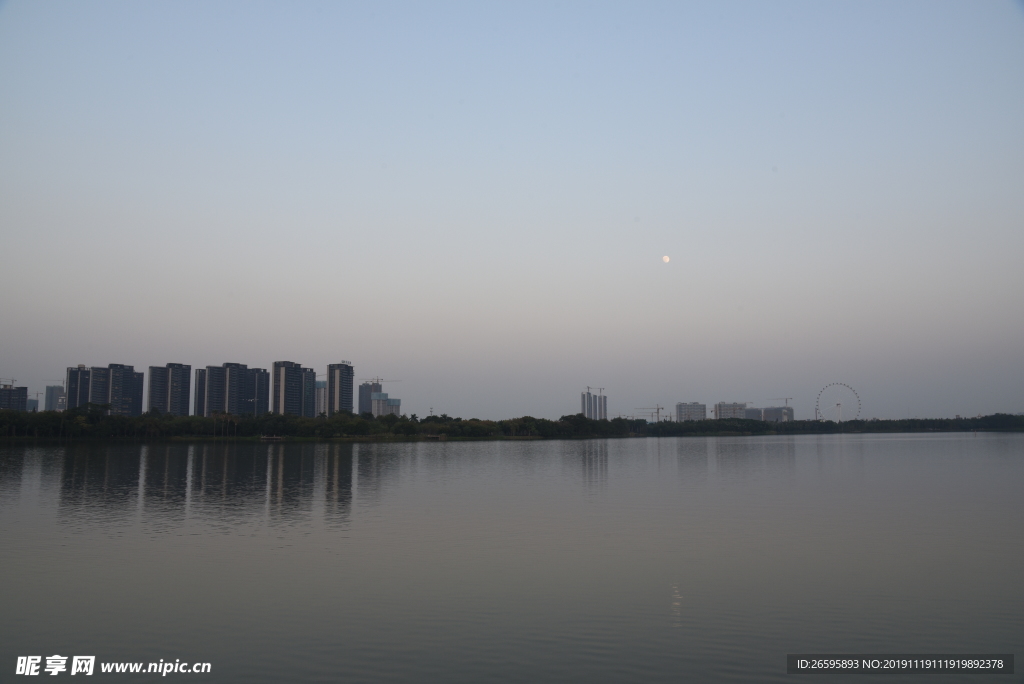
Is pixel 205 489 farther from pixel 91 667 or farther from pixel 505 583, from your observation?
pixel 91 667

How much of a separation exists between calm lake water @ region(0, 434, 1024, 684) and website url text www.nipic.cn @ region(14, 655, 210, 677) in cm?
24

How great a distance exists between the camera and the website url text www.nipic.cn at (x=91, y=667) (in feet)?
37.7

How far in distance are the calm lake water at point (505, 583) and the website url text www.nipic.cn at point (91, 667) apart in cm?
24

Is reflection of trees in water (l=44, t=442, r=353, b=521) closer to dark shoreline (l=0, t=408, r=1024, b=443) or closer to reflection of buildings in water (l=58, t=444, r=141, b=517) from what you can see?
reflection of buildings in water (l=58, t=444, r=141, b=517)

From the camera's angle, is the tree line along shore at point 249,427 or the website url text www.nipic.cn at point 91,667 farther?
the tree line along shore at point 249,427

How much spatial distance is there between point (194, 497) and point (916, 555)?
3144 cm

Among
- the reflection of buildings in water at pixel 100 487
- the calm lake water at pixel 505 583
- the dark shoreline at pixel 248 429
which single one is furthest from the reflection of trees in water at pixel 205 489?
the dark shoreline at pixel 248 429

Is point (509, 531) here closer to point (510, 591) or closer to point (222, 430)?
point (510, 591)

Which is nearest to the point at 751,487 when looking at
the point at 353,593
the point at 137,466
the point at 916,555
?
the point at 916,555

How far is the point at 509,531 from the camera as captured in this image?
2534 cm

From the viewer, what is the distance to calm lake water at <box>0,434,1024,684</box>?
12.2 metres

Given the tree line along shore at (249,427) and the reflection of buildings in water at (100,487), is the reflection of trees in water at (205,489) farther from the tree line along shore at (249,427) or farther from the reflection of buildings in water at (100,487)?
the tree line along shore at (249,427)

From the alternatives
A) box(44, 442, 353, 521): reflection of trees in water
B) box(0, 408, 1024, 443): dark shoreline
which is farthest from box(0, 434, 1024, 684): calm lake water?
box(0, 408, 1024, 443): dark shoreline

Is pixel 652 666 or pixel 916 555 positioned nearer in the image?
pixel 652 666
